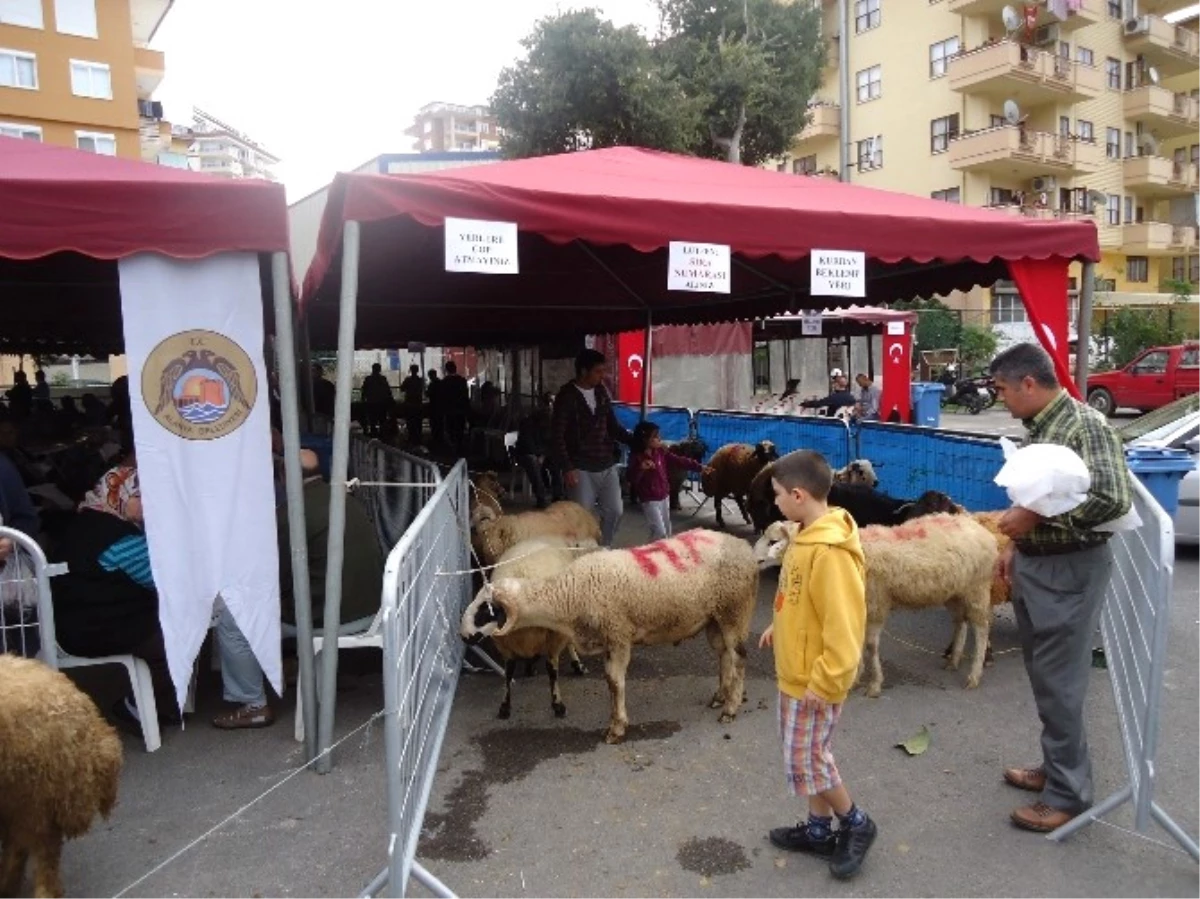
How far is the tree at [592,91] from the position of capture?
21125 mm

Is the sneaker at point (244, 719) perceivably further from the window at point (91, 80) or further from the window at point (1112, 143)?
the window at point (1112, 143)

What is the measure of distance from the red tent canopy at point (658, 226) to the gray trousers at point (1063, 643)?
7.51ft

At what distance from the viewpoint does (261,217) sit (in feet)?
12.7

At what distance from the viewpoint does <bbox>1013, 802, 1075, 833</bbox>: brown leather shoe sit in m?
3.55

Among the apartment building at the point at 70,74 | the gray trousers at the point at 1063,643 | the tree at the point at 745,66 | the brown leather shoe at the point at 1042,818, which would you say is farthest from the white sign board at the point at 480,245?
the apartment building at the point at 70,74

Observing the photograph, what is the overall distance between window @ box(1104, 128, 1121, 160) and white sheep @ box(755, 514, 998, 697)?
41.3 m

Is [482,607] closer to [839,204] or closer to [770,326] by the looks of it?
[839,204]

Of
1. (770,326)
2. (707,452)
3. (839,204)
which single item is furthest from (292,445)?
(770,326)

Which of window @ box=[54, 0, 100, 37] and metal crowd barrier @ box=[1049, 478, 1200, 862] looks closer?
metal crowd barrier @ box=[1049, 478, 1200, 862]

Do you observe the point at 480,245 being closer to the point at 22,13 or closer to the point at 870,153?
the point at 870,153

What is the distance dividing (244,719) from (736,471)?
5.92m

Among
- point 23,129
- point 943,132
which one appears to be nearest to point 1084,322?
point 943,132

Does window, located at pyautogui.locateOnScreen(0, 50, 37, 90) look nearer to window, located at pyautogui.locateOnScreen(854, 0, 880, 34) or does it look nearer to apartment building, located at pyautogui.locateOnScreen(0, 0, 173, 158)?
apartment building, located at pyautogui.locateOnScreen(0, 0, 173, 158)

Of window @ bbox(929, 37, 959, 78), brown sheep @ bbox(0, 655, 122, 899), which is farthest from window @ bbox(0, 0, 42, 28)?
brown sheep @ bbox(0, 655, 122, 899)
